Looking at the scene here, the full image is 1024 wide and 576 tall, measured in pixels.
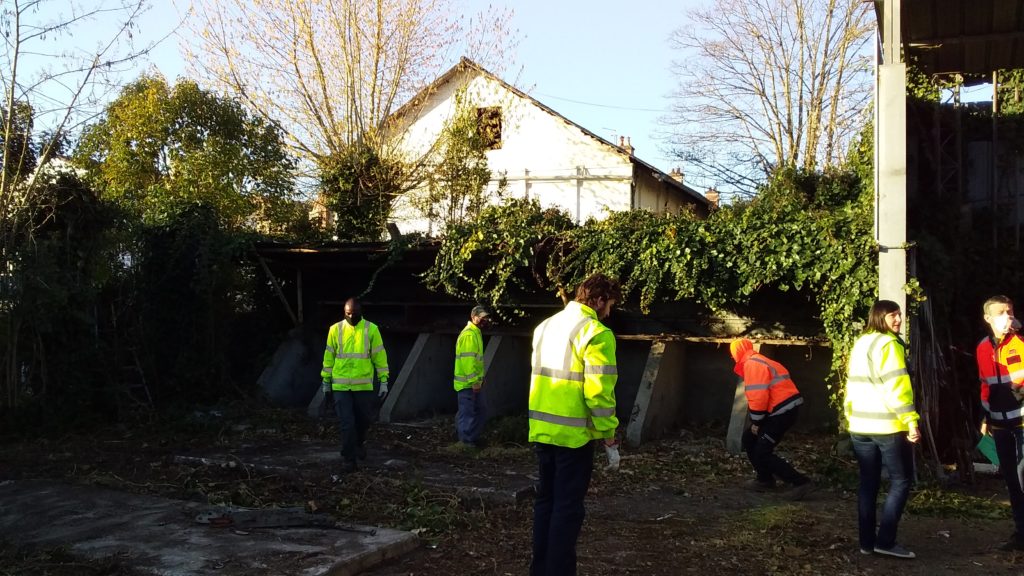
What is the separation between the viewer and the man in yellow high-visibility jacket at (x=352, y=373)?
849 cm

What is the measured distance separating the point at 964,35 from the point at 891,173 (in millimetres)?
3470

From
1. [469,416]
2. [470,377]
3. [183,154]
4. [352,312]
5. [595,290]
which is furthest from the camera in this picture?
[183,154]

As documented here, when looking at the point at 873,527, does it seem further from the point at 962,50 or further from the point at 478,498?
the point at 962,50

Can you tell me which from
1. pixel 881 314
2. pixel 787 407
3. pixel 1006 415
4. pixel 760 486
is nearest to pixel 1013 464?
pixel 1006 415

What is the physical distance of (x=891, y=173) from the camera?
836 centimetres

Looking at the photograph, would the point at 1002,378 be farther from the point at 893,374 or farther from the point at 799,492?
the point at 799,492

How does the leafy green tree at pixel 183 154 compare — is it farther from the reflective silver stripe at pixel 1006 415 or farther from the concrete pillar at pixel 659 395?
the reflective silver stripe at pixel 1006 415

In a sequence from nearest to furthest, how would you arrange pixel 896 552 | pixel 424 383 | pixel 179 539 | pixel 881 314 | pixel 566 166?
pixel 881 314 → pixel 896 552 → pixel 179 539 → pixel 424 383 → pixel 566 166

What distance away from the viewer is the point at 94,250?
12.2m

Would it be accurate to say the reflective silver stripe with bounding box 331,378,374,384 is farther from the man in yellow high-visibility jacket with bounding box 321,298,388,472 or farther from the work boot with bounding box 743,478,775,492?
the work boot with bounding box 743,478,775,492

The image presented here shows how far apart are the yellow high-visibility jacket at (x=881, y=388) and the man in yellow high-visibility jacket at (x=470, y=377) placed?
5.07 meters

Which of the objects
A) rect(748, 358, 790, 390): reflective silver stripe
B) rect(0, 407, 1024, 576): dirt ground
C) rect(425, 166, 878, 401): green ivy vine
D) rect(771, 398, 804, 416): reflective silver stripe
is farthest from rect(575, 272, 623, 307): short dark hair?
rect(425, 166, 878, 401): green ivy vine

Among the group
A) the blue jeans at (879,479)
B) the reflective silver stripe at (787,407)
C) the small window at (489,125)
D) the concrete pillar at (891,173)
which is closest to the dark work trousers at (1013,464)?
the blue jeans at (879,479)

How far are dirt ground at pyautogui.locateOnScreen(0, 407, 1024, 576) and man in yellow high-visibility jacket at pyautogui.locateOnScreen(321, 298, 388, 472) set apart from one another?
483mm
